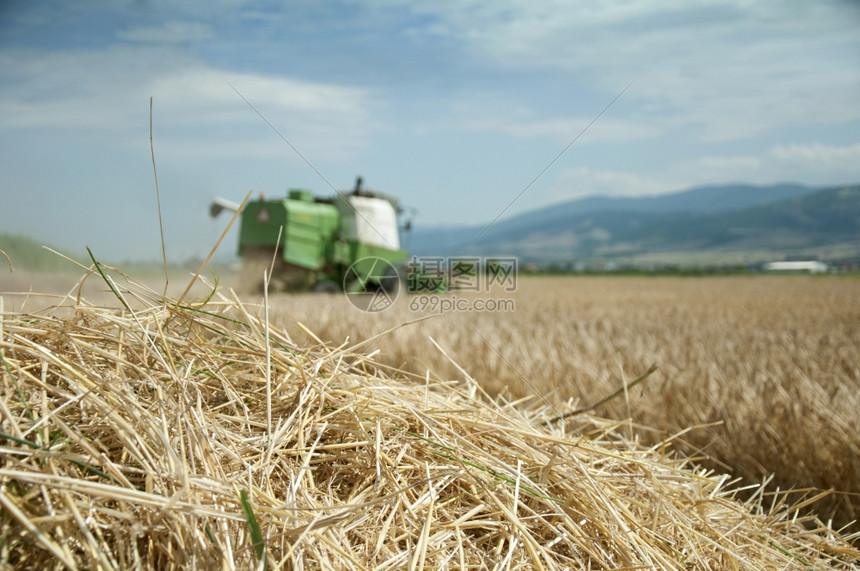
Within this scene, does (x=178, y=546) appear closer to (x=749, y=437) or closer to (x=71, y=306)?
(x=71, y=306)

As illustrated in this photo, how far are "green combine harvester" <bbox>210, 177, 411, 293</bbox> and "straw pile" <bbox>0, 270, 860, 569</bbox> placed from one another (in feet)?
29.9

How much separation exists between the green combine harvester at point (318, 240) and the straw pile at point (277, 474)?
911 centimetres

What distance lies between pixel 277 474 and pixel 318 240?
10.9 meters

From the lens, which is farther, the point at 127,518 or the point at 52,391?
the point at 52,391

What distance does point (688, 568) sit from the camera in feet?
4.70

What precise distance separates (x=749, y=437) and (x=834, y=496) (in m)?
0.45

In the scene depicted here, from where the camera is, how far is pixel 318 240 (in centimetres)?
1191

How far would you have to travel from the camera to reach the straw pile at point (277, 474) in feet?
3.41

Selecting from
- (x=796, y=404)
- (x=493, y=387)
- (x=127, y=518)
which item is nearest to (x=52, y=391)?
(x=127, y=518)
